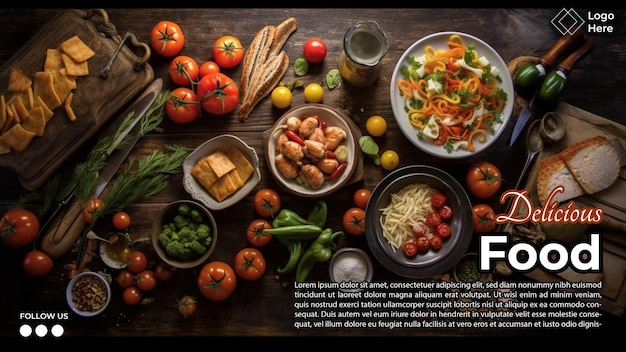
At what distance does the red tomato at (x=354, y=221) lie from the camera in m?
3.44

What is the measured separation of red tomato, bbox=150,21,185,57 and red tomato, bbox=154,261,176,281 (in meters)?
1.43

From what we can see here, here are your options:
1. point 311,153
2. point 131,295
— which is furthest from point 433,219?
point 131,295

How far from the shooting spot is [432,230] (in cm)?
344

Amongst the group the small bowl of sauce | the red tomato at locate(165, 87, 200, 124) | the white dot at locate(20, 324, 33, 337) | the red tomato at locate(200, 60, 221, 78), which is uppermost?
the red tomato at locate(200, 60, 221, 78)

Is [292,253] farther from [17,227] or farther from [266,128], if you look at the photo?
[17,227]

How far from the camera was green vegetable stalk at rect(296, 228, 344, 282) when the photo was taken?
3.43 m

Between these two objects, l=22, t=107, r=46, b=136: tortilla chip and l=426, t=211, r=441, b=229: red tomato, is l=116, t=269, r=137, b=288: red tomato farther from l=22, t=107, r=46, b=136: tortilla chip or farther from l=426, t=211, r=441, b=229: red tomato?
l=426, t=211, r=441, b=229: red tomato

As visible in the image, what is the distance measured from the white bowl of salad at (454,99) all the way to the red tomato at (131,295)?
6.72 ft

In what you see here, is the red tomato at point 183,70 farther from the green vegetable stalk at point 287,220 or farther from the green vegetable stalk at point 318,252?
the green vegetable stalk at point 318,252

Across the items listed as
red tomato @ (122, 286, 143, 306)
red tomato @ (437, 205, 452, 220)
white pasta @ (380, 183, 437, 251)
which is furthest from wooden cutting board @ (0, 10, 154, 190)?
red tomato @ (437, 205, 452, 220)

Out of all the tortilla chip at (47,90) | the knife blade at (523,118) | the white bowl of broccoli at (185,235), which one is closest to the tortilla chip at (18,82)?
the tortilla chip at (47,90)

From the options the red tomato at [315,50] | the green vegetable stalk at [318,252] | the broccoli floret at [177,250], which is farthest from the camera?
the red tomato at [315,50]

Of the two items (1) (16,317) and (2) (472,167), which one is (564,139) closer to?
(2) (472,167)

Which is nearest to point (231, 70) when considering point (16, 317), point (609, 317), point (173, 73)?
point (173, 73)
